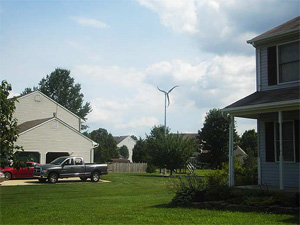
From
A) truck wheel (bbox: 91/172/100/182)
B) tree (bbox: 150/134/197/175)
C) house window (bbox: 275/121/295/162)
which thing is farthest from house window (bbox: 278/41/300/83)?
tree (bbox: 150/134/197/175)

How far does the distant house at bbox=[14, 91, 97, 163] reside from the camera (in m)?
33.1

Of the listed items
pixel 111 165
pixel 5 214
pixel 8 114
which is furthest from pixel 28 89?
pixel 8 114

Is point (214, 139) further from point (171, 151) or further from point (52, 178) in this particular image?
point (52, 178)

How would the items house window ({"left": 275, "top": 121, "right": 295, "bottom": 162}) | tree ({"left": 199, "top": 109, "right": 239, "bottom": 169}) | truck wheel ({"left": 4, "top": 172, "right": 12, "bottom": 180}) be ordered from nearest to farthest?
house window ({"left": 275, "top": 121, "right": 295, "bottom": 162}), truck wheel ({"left": 4, "top": 172, "right": 12, "bottom": 180}), tree ({"left": 199, "top": 109, "right": 239, "bottom": 169})

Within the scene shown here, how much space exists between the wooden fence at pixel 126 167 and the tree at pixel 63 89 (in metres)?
28.1

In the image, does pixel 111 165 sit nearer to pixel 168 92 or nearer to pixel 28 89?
pixel 168 92

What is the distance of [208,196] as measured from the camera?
40.1 feet

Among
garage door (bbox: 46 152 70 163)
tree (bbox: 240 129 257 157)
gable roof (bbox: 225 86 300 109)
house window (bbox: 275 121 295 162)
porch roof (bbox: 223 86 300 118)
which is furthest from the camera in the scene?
tree (bbox: 240 129 257 157)

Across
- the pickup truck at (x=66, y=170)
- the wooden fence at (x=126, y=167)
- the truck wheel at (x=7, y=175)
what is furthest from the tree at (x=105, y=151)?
the pickup truck at (x=66, y=170)

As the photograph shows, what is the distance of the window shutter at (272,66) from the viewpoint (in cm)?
1493

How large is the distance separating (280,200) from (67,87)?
6598cm

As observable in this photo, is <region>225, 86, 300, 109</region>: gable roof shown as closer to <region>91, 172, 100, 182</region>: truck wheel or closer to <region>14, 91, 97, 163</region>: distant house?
<region>91, 172, 100, 182</region>: truck wheel

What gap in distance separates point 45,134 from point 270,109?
24.9 m

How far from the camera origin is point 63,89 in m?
72.9
